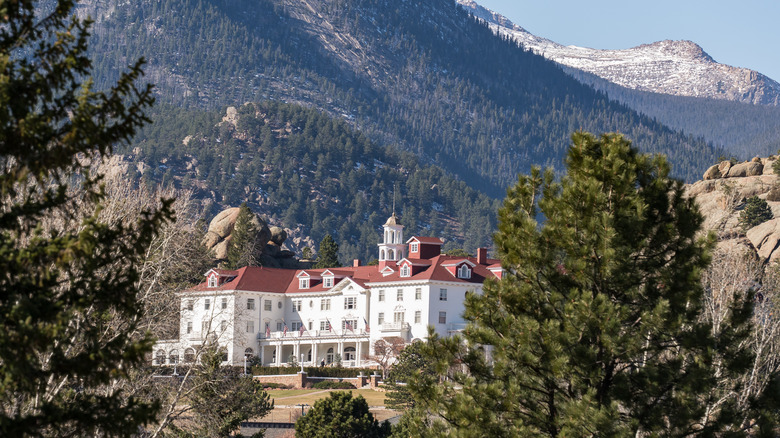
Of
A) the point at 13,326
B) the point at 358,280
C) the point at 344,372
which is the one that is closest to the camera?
the point at 13,326

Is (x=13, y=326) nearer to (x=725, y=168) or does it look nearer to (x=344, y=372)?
(x=344, y=372)

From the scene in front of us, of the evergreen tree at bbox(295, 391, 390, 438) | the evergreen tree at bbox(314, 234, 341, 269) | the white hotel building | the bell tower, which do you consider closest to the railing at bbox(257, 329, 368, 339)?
the white hotel building

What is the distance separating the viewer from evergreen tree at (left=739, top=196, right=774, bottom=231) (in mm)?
89375

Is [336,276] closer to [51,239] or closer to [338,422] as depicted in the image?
[338,422]

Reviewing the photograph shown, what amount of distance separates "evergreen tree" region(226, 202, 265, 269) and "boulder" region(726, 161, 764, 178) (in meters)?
53.5

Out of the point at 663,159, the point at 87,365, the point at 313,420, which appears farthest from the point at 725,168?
the point at 87,365

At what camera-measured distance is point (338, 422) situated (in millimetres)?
48625

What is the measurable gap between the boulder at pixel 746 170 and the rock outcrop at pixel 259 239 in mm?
53313

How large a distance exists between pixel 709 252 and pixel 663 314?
2281mm

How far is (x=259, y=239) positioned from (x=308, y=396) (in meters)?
54.2

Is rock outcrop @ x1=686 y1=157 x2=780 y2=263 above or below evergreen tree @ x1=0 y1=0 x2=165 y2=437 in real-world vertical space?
above

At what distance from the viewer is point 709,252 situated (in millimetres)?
22453

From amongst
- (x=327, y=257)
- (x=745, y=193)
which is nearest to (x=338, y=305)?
(x=327, y=257)

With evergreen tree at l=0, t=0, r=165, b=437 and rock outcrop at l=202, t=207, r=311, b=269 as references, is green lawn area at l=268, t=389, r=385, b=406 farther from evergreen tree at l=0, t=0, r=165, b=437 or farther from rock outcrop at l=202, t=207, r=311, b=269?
evergreen tree at l=0, t=0, r=165, b=437
